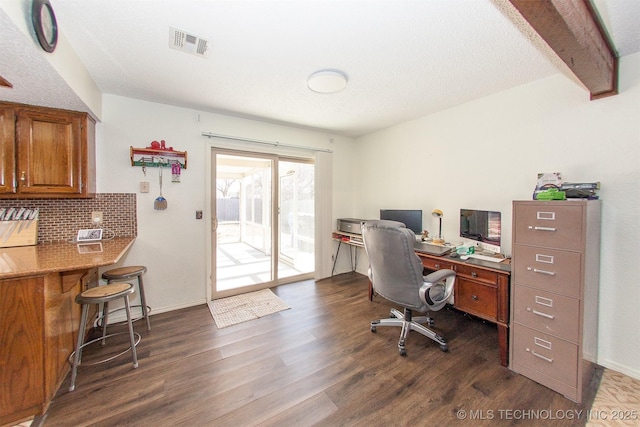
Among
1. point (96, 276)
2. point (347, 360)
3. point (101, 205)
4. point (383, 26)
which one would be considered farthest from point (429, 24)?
point (96, 276)

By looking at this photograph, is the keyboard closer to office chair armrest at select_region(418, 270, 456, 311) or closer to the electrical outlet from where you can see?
office chair armrest at select_region(418, 270, 456, 311)

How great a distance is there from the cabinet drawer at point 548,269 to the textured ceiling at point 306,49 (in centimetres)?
127

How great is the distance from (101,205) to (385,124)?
3576 mm

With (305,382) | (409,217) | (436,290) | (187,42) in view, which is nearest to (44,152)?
(187,42)

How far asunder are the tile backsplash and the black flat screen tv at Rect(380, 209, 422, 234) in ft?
10.1

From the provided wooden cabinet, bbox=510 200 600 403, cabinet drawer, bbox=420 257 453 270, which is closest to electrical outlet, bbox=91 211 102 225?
cabinet drawer, bbox=420 257 453 270

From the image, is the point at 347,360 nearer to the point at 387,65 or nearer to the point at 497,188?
the point at 497,188

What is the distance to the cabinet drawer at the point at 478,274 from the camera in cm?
196

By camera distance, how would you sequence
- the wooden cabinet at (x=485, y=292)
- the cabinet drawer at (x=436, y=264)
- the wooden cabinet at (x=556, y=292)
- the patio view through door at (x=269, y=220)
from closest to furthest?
1. the wooden cabinet at (x=556, y=292)
2. the wooden cabinet at (x=485, y=292)
3. the cabinet drawer at (x=436, y=264)
4. the patio view through door at (x=269, y=220)

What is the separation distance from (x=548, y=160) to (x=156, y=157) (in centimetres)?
390

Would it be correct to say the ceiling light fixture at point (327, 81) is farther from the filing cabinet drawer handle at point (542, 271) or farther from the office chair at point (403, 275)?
the filing cabinet drawer handle at point (542, 271)

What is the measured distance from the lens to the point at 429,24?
153cm

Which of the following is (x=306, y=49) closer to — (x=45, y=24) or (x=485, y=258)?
(x=45, y=24)

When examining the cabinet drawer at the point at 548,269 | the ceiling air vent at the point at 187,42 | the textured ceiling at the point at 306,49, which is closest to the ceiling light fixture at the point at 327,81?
the textured ceiling at the point at 306,49
